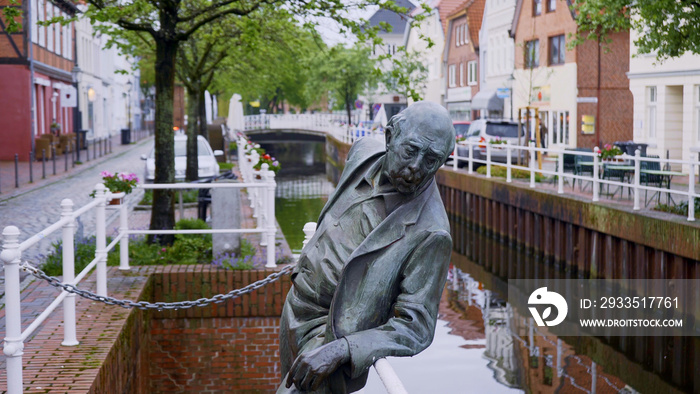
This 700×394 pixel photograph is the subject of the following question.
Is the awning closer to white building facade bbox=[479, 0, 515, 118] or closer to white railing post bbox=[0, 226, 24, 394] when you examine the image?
white building facade bbox=[479, 0, 515, 118]

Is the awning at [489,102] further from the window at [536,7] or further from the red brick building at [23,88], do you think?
the red brick building at [23,88]

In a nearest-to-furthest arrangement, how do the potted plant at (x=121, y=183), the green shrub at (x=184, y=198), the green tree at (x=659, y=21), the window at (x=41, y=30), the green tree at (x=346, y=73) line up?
the potted plant at (x=121, y=183)
the green tree at (x=659, y=21)
the green shrub at (x=184, y=198)
the window at (x=41, y=30)
the green tree at (x=346, y=73)

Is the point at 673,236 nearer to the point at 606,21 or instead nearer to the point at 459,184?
the point at 606,21

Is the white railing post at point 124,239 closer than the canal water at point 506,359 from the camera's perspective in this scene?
Yes

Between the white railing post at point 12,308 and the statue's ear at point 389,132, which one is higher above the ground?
the statue's ear at point 389,132

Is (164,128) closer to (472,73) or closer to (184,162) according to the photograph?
(184,162)

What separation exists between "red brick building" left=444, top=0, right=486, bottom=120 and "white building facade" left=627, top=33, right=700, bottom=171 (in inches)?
1013

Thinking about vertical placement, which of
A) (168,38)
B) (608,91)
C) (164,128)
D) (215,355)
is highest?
(608,91)

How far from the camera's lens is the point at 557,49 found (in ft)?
142

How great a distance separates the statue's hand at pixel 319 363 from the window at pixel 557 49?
41.1 m

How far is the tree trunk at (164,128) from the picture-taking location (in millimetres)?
12641

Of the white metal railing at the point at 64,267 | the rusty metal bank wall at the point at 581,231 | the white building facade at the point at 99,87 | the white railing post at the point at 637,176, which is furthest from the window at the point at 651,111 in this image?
the white building facade at the point at 99,87

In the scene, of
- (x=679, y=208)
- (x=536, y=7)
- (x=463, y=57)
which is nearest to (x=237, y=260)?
(x=679, y=208)

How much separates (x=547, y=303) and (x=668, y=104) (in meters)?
15.5
